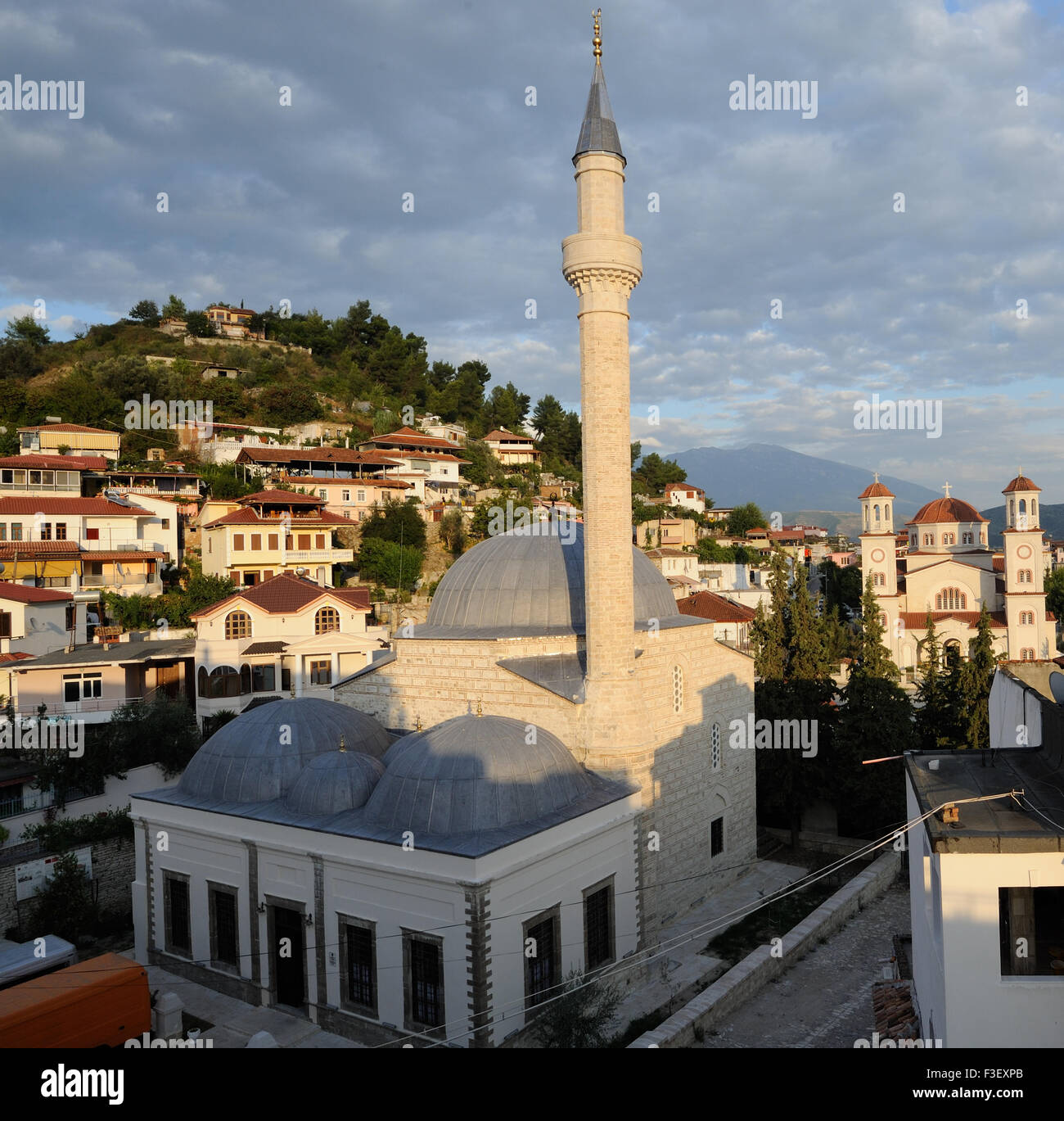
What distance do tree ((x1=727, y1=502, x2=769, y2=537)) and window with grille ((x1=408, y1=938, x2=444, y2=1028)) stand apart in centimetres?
6340

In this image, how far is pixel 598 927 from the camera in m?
13.1

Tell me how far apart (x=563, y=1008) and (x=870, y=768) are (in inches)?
465

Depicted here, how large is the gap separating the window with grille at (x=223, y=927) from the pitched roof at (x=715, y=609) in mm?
27632

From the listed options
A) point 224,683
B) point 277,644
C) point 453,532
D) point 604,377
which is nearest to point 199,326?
point 453,532

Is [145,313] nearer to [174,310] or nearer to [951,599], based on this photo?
[174,310]

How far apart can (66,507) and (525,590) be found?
76.2 feet

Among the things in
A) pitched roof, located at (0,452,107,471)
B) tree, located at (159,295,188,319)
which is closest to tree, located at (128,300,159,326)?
tree, located at (159,295,188,319)

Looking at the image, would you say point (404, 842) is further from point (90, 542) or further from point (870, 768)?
point (90, 542)

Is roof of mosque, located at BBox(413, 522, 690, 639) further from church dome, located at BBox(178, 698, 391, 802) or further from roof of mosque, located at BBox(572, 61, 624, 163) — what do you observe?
roof of mosque, located at BBox(572, 61, 624, 163)

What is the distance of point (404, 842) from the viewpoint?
11.3 meters

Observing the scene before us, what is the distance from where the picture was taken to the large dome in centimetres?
1744

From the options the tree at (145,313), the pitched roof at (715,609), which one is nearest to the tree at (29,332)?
the tree at (145,313)
